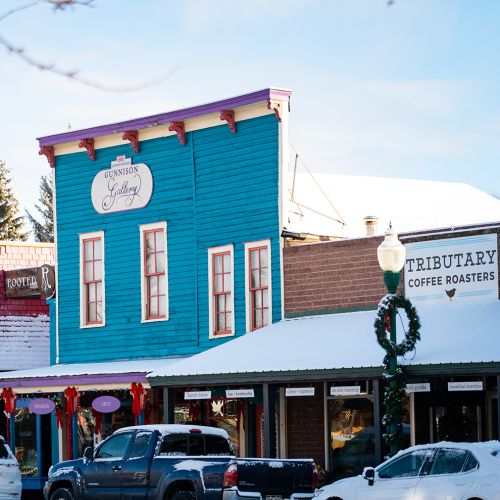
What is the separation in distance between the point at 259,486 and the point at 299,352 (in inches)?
181

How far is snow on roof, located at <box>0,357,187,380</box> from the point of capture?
2822cm

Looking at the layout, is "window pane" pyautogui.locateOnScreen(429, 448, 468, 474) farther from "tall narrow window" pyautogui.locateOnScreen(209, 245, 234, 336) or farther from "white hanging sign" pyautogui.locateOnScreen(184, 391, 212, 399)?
"tall narrow window" pyautogui.locateOnScreen(209, 245, 234, 336)

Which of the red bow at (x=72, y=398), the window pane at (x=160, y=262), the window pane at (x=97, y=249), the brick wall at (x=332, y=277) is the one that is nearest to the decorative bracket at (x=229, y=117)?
the brick wall at (x=332, y=277)

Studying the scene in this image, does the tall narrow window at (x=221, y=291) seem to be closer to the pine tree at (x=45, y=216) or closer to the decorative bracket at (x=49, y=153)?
the decorative bracket at (x=49, y=153)

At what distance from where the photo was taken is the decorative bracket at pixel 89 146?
31.7 meters

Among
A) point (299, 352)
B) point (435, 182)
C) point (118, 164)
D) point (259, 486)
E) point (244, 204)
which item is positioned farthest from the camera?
point (435, 182)

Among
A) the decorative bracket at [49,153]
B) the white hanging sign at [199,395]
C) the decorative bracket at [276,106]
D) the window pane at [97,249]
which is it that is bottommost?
the white hanging sign at [199,395]

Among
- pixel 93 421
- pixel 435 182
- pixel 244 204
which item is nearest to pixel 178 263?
pixel 244 204

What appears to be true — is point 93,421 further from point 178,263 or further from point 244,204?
point 244,204

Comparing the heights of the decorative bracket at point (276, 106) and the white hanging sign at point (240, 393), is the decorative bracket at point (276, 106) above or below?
above

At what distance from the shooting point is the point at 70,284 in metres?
32.2

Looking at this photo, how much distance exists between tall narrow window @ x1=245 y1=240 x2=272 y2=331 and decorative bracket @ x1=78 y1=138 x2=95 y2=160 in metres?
5.43

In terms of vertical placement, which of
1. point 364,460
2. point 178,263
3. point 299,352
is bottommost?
point 364,460

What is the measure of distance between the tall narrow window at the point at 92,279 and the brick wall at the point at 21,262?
14.5ft
